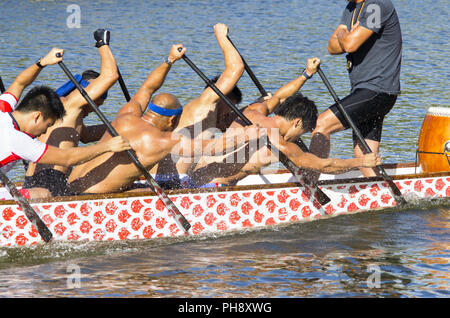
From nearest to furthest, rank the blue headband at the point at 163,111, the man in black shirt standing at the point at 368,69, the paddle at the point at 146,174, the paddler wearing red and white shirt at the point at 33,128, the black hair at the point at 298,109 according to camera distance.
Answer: the paddler wearing red and white shirt at the point at 33,128, the blue headband at the point at 163,111, the paddle at the point at 146,174, the black hair at the point at 298,109, the man in black shirt standing at the point at 368,69

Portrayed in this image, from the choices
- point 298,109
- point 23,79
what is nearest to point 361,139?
point 298,109

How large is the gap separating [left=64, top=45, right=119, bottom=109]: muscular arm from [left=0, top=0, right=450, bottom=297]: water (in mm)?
1468

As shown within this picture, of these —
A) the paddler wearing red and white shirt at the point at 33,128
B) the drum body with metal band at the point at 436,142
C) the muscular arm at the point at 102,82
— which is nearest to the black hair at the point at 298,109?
the muscular arm at the point at 102,82

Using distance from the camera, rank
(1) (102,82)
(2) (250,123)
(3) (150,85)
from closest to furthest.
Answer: (1) (102,82)
(2) (250,123)
(3) (150,85)

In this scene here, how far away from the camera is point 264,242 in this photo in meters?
9.02

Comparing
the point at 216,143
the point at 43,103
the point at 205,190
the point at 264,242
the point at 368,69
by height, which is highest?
the point at 368,69

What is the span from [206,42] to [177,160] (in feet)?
49.0

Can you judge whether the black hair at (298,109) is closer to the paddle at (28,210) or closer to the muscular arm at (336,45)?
the muscular arm at (336,45)

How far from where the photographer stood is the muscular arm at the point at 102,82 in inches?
340

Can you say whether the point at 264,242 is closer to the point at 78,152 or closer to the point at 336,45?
the point at 78,152

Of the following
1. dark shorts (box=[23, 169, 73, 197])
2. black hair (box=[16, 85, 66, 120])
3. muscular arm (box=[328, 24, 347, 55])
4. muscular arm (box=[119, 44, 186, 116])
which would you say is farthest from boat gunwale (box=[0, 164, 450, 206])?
muscular arm (box=[328, 24, 347, 55])

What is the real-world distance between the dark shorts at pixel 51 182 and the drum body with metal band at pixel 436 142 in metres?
4.59

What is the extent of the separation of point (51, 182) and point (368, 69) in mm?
3819
